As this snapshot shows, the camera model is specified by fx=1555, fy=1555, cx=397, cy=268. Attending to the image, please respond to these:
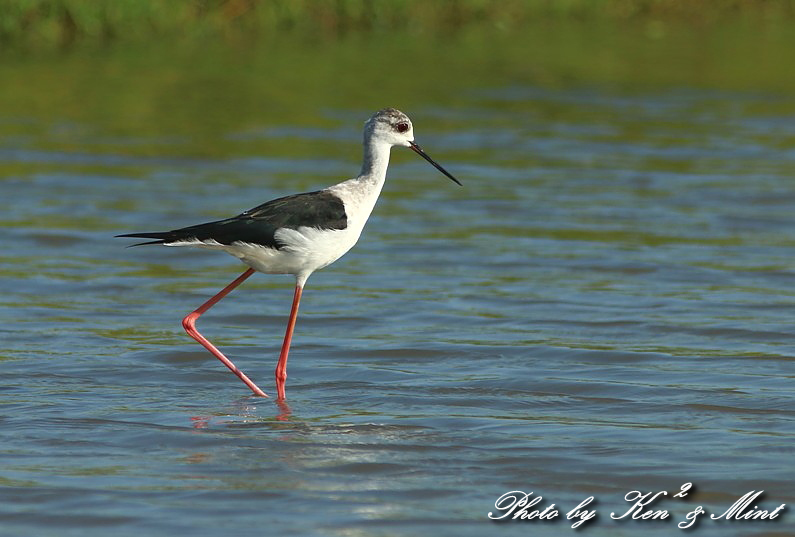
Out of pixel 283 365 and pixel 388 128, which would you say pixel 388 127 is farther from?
pixel 283 365

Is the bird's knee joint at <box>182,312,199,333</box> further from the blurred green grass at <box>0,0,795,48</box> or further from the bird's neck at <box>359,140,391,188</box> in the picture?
the blurred green grass at <box>0,0,795,48</box>

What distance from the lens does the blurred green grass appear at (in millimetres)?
20812

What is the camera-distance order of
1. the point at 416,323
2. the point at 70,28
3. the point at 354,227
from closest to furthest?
the point at 354,227 < the point at 416,323 < the point at 70,28

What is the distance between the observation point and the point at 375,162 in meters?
7.50

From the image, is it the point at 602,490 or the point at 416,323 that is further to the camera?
the point at 416,323

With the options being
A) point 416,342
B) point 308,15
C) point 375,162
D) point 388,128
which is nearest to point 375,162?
point 375,162

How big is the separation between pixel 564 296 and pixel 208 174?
4856mm

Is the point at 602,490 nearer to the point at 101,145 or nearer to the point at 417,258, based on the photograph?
the point at 417,258

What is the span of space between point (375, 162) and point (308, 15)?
1731 centimetres

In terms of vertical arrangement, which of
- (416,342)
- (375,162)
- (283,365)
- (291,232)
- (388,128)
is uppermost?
(388,128)

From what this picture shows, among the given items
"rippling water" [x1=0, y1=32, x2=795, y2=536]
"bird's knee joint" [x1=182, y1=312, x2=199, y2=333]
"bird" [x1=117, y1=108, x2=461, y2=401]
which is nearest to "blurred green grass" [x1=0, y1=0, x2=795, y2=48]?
"rippling water" [x1=0, y1=32, x2=795, y2=536]

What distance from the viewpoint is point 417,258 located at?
10430mm

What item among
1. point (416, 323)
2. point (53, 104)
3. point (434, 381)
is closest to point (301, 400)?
point (434, 381)

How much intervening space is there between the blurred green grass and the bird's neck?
539 inches
